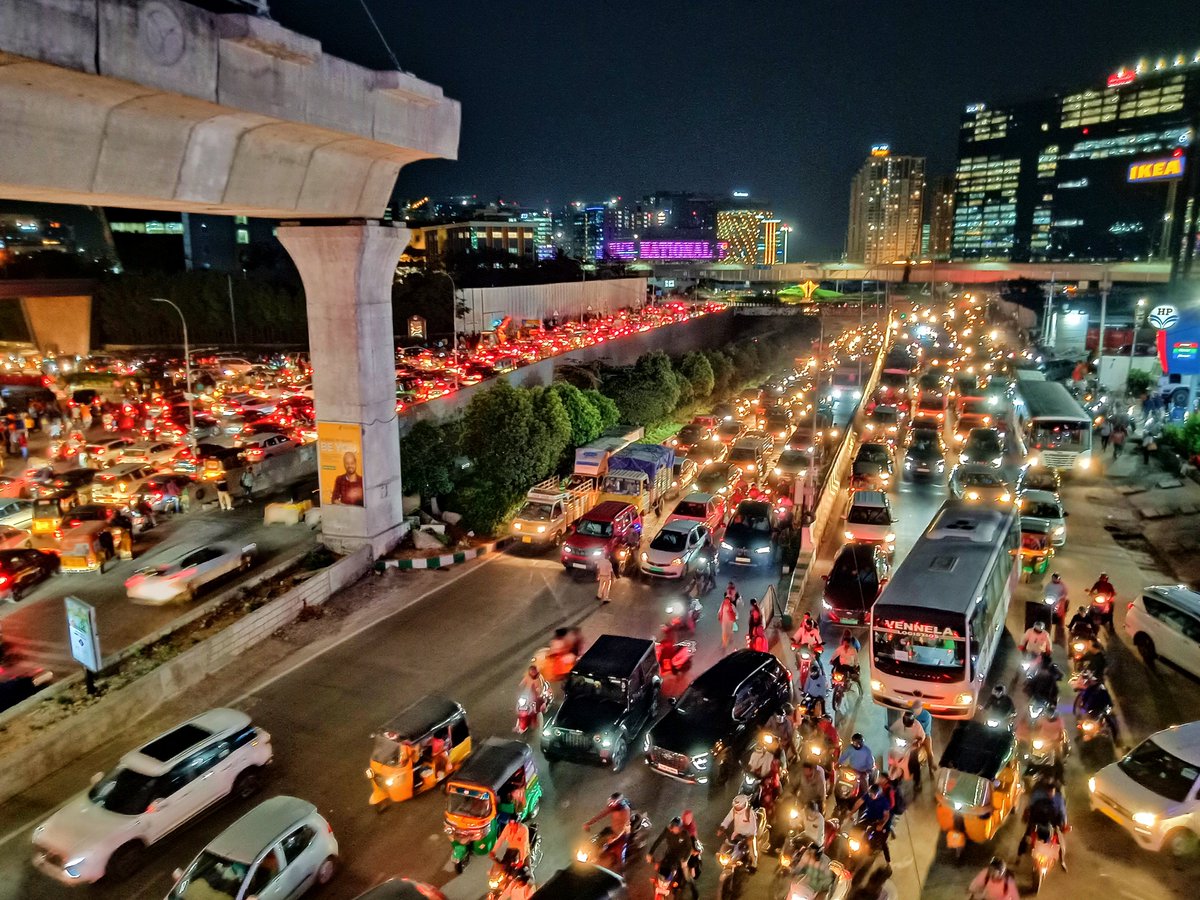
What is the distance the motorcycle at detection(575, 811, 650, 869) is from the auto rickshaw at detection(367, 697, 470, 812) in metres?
2.55

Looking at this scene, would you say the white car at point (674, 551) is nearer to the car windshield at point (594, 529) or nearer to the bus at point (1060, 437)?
the car windshield at point (594, 529)

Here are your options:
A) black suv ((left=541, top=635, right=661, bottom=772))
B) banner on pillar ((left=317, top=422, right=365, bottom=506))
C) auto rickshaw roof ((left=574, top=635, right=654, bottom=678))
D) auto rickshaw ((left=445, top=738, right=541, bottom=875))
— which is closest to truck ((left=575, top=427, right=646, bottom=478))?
banner on pillar ((left=317, top=422, right=365, bottom=506))

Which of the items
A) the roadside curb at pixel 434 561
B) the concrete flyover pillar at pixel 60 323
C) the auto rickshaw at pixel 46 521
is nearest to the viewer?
the auto rickshaw at pixel 46 521

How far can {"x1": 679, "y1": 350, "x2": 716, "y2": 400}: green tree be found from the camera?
4703cm

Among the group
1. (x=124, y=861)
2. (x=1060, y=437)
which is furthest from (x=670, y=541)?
(x=1060, y=437)

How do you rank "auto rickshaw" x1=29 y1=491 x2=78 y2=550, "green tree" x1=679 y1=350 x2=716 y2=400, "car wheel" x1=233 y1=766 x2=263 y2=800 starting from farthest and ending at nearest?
"green tree" x1=679 y1=350 x2=716 y2=400 < "auto rickshaw" x1=29 y1=491 x2=78 y2=550 < "car wheel" x1=233 y1=766 x2=263 y2=800

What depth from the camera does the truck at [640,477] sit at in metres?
24.1

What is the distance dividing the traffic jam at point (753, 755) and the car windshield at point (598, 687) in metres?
0.03

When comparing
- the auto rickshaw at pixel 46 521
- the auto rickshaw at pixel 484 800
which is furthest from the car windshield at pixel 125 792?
the auto rickshaw at pixel 46 521

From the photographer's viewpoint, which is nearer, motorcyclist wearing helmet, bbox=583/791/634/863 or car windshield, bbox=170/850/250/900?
car windshield, bbox=170/850/250/900

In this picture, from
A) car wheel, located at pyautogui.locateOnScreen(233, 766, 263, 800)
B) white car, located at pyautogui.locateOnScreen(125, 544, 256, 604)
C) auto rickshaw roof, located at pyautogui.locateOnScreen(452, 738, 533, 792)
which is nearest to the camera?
auto rickshaw roof, located at pyautogui.locateOnScreen(452, 738, 533, 792)

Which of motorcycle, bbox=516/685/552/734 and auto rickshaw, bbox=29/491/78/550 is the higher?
auto rickshaw, bbox=29/491/78/550

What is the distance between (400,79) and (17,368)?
43.2 m

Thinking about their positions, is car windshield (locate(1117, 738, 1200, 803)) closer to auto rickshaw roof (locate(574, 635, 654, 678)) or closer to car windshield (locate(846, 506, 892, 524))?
auto rickshaw roof (locate(574, 635, 654, 678))
